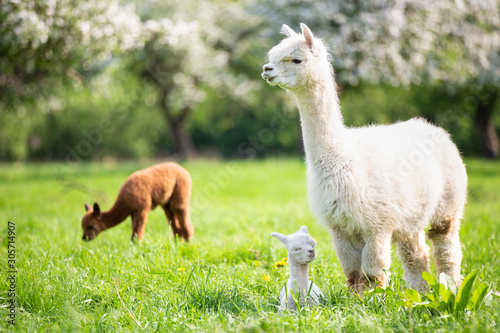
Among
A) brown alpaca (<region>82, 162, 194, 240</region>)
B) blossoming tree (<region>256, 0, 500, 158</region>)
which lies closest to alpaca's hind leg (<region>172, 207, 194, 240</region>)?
brown alpaca (<region>82, 162, 194, 240</region>)

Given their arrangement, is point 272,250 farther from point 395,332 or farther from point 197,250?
point 395,332

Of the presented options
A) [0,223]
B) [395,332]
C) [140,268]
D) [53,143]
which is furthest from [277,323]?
[53,143]

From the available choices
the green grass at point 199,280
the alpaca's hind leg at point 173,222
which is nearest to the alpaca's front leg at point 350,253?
the green grass at point 199,280

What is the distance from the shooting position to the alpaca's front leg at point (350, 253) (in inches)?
130

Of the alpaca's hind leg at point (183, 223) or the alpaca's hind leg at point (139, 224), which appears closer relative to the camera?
the alpaca's hind leg at point (139, 224)

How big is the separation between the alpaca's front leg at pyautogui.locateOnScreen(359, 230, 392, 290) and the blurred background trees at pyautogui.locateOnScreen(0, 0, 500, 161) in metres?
6.67

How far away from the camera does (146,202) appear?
16.5 feet

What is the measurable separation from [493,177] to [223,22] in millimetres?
11131

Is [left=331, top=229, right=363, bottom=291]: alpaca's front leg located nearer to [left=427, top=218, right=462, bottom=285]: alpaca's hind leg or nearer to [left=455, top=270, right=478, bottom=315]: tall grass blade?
[left=455, top=270, right=478, bottom=315]: tall grass blade

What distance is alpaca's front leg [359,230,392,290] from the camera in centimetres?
318

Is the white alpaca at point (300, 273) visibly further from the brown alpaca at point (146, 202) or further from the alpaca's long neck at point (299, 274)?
the brown alpaca at point (146, 202)

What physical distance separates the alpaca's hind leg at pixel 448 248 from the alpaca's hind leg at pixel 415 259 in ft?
0.46

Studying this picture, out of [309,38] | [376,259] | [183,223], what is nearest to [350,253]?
[376,259]

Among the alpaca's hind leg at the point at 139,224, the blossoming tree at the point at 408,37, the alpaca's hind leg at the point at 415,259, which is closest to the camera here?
the alpaca's hind leg at the point at 415,259
